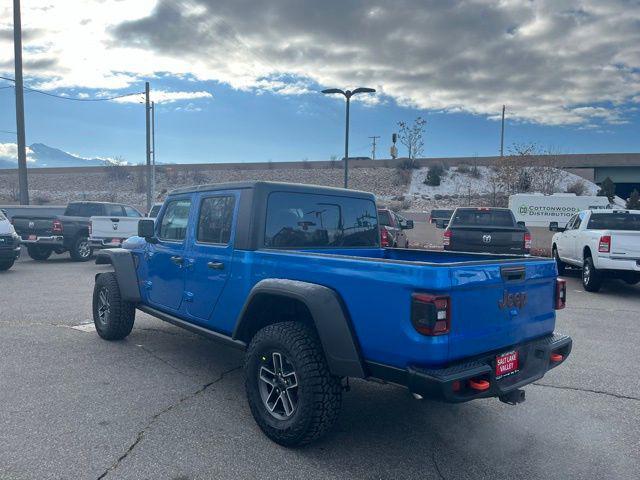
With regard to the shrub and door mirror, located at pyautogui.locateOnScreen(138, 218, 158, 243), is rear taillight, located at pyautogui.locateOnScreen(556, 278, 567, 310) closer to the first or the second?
door mirror, located at pyautogui.locateOnScreen(138, 218, 158, 243)

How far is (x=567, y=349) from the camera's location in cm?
412

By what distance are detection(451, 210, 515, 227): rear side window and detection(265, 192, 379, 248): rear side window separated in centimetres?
911

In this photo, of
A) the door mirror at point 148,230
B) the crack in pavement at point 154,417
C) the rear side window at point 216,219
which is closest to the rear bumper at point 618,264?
the crack in pavement at point 154,417

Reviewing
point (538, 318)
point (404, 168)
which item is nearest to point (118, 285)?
point (538, 318)

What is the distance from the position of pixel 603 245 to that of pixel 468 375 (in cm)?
871

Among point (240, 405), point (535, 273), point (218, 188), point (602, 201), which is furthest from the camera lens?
point (602, 201)

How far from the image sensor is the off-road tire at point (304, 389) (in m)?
3.56

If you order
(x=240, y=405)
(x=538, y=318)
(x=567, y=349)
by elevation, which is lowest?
(x=240, y=405)

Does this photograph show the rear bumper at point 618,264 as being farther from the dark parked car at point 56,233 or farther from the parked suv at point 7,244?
the parked suv at point 7,244

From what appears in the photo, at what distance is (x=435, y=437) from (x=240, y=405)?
1645mm

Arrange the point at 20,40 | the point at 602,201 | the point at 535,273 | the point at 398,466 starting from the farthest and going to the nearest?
the point at 602,201 < the point at 20,40 < the point at 535,273 < the point at 398,466

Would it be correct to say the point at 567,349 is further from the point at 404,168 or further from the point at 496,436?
the point at 404,168

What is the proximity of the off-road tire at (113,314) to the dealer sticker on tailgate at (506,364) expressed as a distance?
171 inches

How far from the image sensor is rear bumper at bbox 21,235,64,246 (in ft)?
50.0
